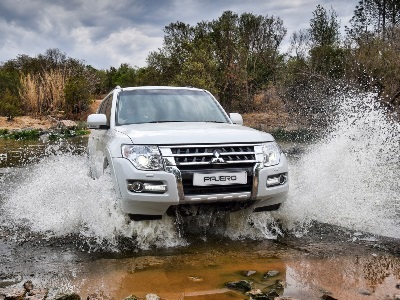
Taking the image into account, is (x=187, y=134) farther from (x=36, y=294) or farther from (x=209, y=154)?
(x=36, y=294)

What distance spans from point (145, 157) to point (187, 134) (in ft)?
1.64

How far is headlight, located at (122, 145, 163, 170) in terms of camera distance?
180 inches

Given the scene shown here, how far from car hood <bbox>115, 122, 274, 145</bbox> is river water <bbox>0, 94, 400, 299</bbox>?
0.62 m

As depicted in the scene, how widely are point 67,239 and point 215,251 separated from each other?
67.4 inches

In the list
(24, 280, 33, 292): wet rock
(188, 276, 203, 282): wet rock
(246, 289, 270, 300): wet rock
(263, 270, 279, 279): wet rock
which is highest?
(24, 280, 33, 292): wet rock

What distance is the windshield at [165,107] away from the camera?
5805 mm

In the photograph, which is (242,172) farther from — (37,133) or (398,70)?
(37,133)

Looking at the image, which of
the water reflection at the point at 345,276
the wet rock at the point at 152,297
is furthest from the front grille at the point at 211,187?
the wet rock at the point at 152,297

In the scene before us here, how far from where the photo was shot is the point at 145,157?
A: 4.60 meters

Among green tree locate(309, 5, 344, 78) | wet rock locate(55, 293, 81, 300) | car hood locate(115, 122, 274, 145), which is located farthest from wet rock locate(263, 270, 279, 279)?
green tree locate(309, 5, 344, 78)

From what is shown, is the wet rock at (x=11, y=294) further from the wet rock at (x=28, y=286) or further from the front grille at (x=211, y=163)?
the front grille at (x=211, y=163)

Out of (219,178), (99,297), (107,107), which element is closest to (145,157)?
(219,178)

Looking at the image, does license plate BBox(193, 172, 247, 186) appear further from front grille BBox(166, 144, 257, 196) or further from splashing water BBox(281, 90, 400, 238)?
splashing water BBox(281, 90, 400, 238)

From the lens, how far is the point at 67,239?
5.28 m
